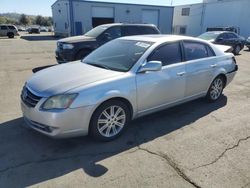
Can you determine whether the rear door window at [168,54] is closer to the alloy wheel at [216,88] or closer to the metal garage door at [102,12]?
the alloy wheel at [216,88]

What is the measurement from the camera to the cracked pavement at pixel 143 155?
9.55 feet

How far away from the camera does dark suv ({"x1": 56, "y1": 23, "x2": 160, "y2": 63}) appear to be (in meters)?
8.65

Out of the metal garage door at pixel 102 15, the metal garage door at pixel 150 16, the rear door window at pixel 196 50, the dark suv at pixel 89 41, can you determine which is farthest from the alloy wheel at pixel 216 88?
the metal garage door at pixel 150 16

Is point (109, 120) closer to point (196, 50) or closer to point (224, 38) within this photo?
point (196, 50)

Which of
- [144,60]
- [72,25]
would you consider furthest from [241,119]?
[72,25]

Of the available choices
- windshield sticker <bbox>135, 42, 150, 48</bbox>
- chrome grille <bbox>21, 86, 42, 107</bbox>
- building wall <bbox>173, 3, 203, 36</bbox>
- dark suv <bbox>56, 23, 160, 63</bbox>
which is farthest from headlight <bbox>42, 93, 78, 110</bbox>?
building wall <bbox>173, 3, 203, 36</bbox>

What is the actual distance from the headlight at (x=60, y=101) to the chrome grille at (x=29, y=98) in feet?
0.68

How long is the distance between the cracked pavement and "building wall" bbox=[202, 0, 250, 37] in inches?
1175

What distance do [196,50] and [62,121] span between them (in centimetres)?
323

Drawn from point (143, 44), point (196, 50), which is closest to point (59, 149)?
point (143, 44)

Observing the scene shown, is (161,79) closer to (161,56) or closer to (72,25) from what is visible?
(161,56)

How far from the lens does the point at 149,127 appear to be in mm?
4324

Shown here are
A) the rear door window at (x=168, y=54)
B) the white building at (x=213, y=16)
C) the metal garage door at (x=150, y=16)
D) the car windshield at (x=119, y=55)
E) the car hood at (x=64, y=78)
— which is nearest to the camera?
the car hood at (x=64, y=78)

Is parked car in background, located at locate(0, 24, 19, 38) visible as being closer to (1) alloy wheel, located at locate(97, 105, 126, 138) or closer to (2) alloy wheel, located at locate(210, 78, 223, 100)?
(2) alloy wheel, located at locate(210, 78, 223, 100)
